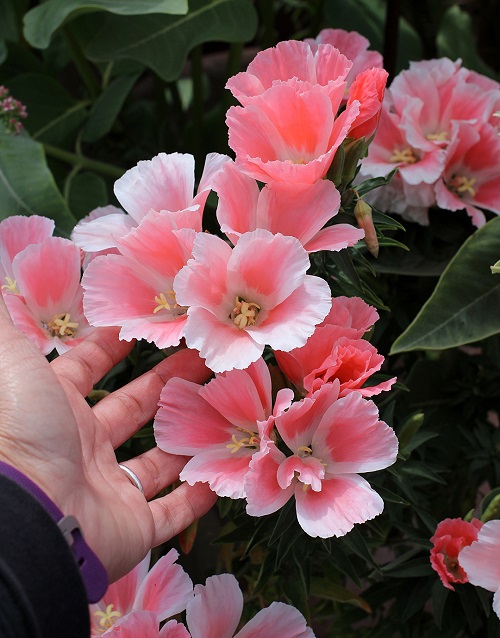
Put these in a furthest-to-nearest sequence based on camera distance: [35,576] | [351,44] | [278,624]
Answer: [351,44] < [278,624] < [35,576]

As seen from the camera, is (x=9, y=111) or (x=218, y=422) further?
(x=9, y=111)

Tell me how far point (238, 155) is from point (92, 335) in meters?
0.19

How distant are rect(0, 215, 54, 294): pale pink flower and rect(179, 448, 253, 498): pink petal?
0.69 ft

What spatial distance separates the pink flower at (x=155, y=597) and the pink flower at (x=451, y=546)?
0.19m

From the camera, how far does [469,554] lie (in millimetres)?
579

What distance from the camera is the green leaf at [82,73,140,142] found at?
1.03 meters

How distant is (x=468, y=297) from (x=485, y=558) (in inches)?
9.6

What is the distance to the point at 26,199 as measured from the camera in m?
0.80

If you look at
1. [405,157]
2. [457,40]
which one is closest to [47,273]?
[405,157]

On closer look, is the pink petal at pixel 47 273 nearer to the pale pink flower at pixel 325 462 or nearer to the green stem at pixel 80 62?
the pale pink flower at pixel 325 462

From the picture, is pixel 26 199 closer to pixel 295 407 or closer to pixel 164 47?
pixel 164 47

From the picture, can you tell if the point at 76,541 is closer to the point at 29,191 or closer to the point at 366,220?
the point at 366,220

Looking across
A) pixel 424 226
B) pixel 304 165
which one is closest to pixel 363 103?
pixel 304 165

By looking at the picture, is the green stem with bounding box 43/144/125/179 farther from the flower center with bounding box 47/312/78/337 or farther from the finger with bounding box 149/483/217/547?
the finger with bounding box 149/483/217/547
